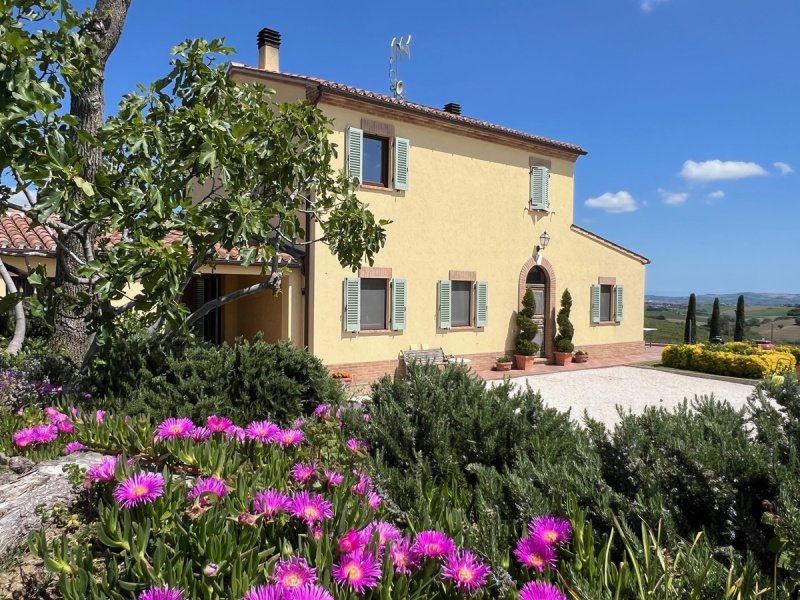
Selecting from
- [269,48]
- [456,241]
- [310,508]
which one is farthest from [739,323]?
[310,508]

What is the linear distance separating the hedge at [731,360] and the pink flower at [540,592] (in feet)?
49.4

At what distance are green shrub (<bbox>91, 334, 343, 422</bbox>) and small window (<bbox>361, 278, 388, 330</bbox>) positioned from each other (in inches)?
300

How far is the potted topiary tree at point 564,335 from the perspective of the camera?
1562 cm

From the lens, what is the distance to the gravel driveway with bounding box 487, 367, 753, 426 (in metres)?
10.4

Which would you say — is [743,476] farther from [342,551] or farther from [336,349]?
[336,349]

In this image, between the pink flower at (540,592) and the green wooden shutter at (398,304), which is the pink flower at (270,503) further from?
the green wooden shutter at (398,304)

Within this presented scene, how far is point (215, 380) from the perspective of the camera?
435 cm

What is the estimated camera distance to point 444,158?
528 inches

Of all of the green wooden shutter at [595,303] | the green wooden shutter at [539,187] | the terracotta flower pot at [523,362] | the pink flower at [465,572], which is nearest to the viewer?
the pink flower at [465,572]

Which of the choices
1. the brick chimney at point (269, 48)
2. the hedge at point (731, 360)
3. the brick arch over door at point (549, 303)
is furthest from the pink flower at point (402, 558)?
the hedge at point (731, 360)

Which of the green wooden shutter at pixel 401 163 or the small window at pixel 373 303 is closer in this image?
the small window at pixel 373 303

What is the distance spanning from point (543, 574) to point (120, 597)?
1.24 metres

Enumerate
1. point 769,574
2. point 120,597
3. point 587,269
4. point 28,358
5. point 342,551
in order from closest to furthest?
point 120,597, point 342,551, point 769,574, point 28,358, point 587,269

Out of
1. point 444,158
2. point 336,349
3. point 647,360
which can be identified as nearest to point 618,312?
point 647,360
